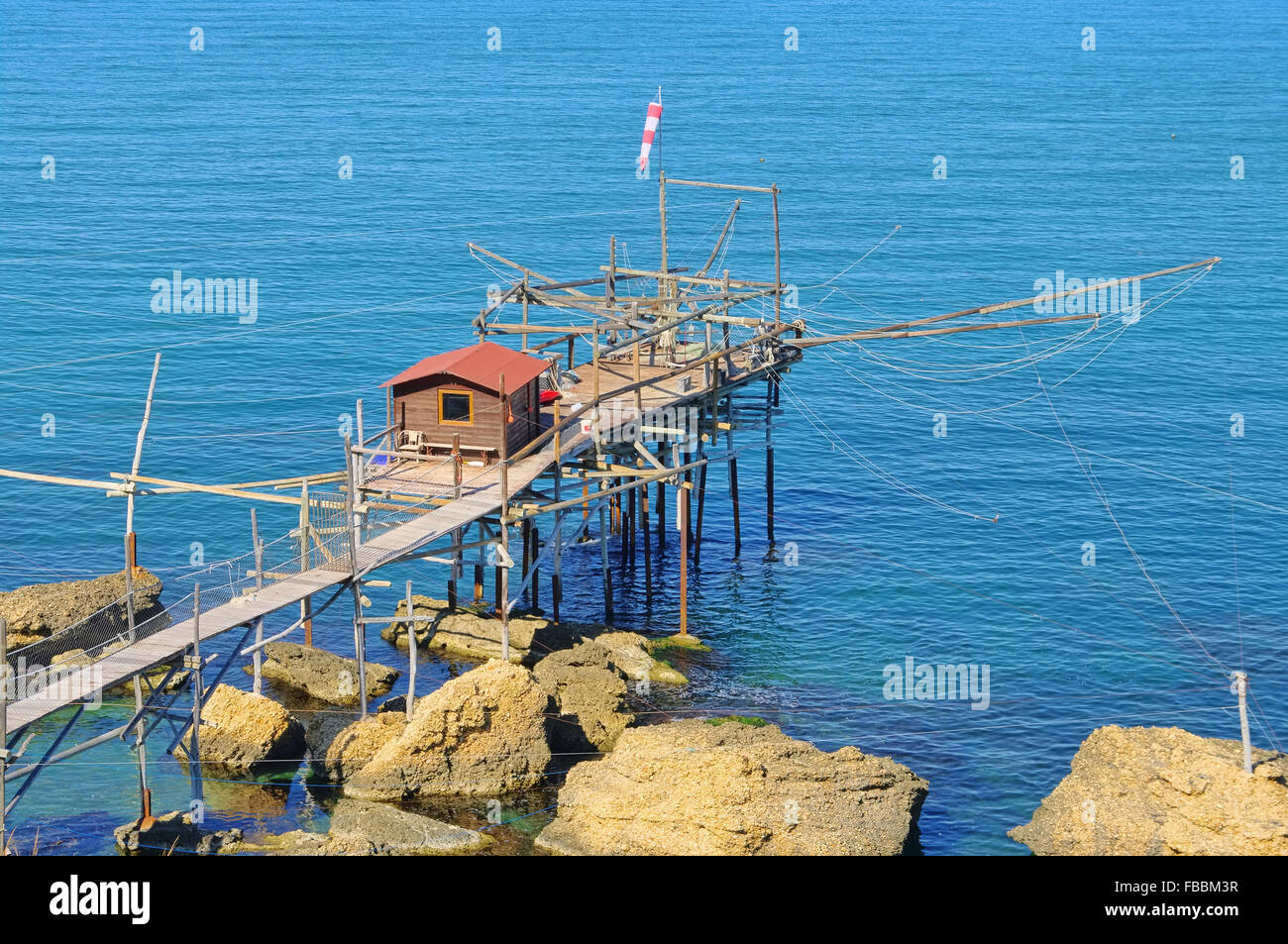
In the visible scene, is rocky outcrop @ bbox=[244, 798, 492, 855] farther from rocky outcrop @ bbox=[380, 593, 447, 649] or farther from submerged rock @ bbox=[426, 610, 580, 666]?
rocky outcrop @ bbox=[380, 593, 447, 649]

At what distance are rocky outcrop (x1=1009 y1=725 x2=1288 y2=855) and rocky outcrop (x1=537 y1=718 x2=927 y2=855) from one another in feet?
12.3

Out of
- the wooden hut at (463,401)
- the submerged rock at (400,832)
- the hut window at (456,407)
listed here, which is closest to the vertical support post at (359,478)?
the wooden hut at (463,401)

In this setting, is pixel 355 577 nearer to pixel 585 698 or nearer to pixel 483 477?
pixel 483 477

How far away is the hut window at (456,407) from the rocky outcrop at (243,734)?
34.7 feet

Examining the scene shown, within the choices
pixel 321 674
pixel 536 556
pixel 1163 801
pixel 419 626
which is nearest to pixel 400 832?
pixel 321 674

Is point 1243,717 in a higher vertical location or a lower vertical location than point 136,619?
higher

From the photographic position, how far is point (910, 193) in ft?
422

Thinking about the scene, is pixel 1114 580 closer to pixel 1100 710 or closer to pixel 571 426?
pixel 1100 710

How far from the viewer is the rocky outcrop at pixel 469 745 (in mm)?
40875

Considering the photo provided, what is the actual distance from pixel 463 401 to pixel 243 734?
12.2m

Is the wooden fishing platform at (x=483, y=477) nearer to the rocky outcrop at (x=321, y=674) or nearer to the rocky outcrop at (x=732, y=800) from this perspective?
the rocky outcrop at (x=321, y=674)

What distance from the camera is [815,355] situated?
293 feet

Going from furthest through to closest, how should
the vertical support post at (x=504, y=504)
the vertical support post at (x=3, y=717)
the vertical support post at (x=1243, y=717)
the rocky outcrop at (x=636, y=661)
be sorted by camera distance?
1. the rocky outcrop at (x=636, y=661)
2. the vertical support post at (x=504, y=504)
3. the vertical support post at (x=1243, y=717)
4. the vertical support post at (x=3, y=717)

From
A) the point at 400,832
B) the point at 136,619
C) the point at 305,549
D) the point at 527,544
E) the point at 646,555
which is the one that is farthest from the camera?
the point at 527,544
